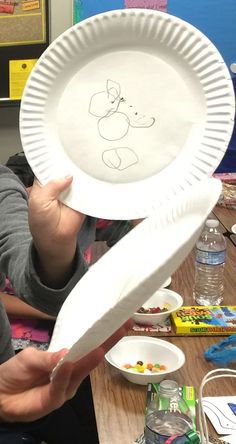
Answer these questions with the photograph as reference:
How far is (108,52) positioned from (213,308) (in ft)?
2.60

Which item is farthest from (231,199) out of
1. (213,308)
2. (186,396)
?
(186,396)

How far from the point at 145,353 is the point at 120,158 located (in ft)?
1.80

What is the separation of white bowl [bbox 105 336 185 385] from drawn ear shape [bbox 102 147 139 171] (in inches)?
19.1

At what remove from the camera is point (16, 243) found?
107 centimetres

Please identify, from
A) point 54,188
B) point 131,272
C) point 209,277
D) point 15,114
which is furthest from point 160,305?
point 15,114

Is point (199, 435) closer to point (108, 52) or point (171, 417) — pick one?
point (171, 417)

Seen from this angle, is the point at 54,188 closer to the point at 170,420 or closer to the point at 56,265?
the point at 56,265

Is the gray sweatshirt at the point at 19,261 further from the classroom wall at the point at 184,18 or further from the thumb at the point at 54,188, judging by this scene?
the classroom wall at the point at 184,18

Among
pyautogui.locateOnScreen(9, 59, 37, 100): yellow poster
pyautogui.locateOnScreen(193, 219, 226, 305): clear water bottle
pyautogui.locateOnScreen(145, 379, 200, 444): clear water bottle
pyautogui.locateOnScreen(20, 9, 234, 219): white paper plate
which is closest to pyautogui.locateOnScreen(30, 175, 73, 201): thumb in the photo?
pyautogui.locateOnScreen(20, 9, 234, 219): white paper plate

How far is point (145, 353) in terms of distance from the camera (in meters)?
1.28

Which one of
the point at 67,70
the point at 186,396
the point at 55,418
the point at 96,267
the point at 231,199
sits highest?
the point at 67,70

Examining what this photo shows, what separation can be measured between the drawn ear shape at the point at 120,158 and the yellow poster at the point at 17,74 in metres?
2.02

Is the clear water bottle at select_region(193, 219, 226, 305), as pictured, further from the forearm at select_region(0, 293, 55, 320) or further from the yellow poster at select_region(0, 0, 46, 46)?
the yellow poster at select_region(0, 0, 46, 46)

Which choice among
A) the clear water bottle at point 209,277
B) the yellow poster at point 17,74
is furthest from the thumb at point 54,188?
the yellow poster at point 17,74
